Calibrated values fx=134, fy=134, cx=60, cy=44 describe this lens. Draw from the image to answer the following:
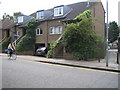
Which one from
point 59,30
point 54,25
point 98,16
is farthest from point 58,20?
point 98,16

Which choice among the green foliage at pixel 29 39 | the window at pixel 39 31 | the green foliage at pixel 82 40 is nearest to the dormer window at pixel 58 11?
the green foliage at pixel 29 39

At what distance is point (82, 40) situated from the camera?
46.9 ft

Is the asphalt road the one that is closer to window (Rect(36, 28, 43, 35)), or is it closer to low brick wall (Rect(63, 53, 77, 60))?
low brick wall (Rect(63, 53, 77, 60))

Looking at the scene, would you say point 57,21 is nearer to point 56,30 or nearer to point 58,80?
point 56,30

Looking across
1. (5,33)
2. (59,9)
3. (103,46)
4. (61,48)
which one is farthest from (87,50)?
(5,33)

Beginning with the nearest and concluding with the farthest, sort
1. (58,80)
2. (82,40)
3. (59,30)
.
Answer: (58,80)
(82,40)
(59,30)

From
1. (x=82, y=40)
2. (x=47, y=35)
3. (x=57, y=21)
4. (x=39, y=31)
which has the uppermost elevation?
(x=57, y=21)

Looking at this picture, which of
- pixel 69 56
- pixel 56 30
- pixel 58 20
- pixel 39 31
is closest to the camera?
pixel 69 56

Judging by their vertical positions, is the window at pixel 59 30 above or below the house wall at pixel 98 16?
below

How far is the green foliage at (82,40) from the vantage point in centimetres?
1412

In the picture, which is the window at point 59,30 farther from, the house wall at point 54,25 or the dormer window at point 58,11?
the dormer window at point 58,11

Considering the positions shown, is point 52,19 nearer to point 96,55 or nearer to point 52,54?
point 52,54

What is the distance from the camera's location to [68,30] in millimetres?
14438

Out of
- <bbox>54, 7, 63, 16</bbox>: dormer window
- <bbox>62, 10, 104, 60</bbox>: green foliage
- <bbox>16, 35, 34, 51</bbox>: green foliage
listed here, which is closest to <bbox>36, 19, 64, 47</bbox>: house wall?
<bbox>16, 35, 34, 51</bbox>: green foliage
